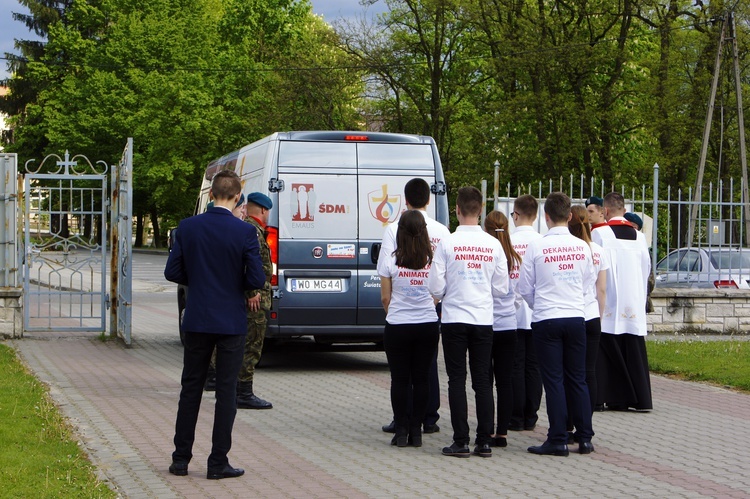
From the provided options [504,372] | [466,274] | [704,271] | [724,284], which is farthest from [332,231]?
[724,284]

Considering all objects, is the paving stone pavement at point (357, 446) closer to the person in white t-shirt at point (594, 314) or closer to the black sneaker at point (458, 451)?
the black sneaker at point (458, 451)

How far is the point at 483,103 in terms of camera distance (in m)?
40.4

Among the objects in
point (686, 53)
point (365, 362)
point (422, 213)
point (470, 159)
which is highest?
point (686, 53)

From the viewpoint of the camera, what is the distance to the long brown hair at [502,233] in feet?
27.2

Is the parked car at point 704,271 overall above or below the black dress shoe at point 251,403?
above

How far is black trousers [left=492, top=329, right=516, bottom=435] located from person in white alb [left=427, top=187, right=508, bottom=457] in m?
0.35

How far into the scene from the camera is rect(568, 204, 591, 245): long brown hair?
28.2ft

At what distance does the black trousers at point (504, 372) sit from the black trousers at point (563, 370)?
248 mm

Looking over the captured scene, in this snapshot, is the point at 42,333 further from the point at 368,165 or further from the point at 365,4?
the point at 365,4

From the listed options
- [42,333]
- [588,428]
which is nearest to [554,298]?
[588,428]

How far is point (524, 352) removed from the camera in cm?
A: 859

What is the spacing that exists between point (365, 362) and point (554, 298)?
252 inches

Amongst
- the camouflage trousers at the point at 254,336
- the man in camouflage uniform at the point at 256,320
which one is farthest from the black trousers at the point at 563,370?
the camouflage trousers at the point at 254,336

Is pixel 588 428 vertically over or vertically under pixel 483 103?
under
